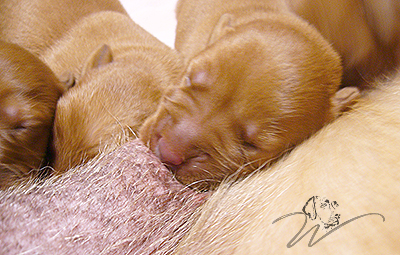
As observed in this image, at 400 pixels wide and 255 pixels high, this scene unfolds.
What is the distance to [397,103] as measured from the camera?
99 centimetres

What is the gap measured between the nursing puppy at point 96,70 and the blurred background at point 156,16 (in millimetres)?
336

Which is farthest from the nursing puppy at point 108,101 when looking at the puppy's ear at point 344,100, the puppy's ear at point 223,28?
the puppy's ear at point 344,100

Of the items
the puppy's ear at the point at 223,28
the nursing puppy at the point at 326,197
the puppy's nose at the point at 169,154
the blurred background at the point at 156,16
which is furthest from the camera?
the blurred background at the point at 156,16

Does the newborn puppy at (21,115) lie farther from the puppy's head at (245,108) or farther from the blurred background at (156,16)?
the blurred background at (156,16)

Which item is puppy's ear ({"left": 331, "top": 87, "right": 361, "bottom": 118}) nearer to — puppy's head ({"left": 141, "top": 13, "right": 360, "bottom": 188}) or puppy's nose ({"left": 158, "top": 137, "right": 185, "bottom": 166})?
puppy's head ({"left": 141, "top": 13, "right": 360, "bottom": 188})

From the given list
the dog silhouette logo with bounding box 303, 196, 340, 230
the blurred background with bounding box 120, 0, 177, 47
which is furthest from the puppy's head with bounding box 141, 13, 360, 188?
the blurred background with bounding box 120, 0, 177, 47

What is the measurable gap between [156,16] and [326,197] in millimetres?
2192

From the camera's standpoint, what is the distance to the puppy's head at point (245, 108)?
3.55 feet

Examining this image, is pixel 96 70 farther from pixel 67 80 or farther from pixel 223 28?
pixel 223 28

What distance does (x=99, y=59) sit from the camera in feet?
4.84

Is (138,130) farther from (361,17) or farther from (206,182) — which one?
(361,17)

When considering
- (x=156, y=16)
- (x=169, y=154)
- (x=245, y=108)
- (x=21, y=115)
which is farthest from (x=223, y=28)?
(x=156, y=16)

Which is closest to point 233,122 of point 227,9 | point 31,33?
point 227,9

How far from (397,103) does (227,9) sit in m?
1.13
